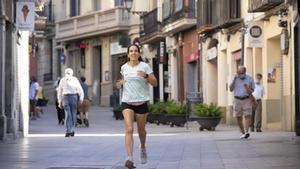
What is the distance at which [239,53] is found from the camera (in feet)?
113

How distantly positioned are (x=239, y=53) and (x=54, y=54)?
33.1m

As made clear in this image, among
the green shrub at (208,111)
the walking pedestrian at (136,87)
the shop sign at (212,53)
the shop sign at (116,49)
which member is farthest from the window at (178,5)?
the walking pedestrian at (136,87)

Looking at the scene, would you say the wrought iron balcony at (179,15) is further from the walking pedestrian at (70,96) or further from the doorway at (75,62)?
the walking pedestrian at (70,96)

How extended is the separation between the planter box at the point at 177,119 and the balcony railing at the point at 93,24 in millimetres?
23462

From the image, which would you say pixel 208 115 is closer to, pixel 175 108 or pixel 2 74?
pixel 175 108

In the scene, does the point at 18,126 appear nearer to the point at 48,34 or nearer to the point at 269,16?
the point at 269,16

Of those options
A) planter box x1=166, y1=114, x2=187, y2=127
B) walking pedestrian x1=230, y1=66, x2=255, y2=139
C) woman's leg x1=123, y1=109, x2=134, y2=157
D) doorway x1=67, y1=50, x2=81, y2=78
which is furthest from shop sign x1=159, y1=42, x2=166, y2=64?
woman's leg x1=123, y1=109, x2=134, y2=157

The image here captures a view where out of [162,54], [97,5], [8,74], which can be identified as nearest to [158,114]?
[8,74]

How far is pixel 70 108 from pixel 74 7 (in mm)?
39287

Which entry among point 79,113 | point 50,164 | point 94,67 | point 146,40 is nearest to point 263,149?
point 50,164

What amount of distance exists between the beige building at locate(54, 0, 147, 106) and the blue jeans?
3067cm

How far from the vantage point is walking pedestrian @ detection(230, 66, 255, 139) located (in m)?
21.5

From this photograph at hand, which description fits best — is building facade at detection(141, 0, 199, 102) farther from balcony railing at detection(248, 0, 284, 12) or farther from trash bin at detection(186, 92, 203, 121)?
balcony railing at detection(248, 0, 284, 12)

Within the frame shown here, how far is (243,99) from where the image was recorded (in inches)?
856
